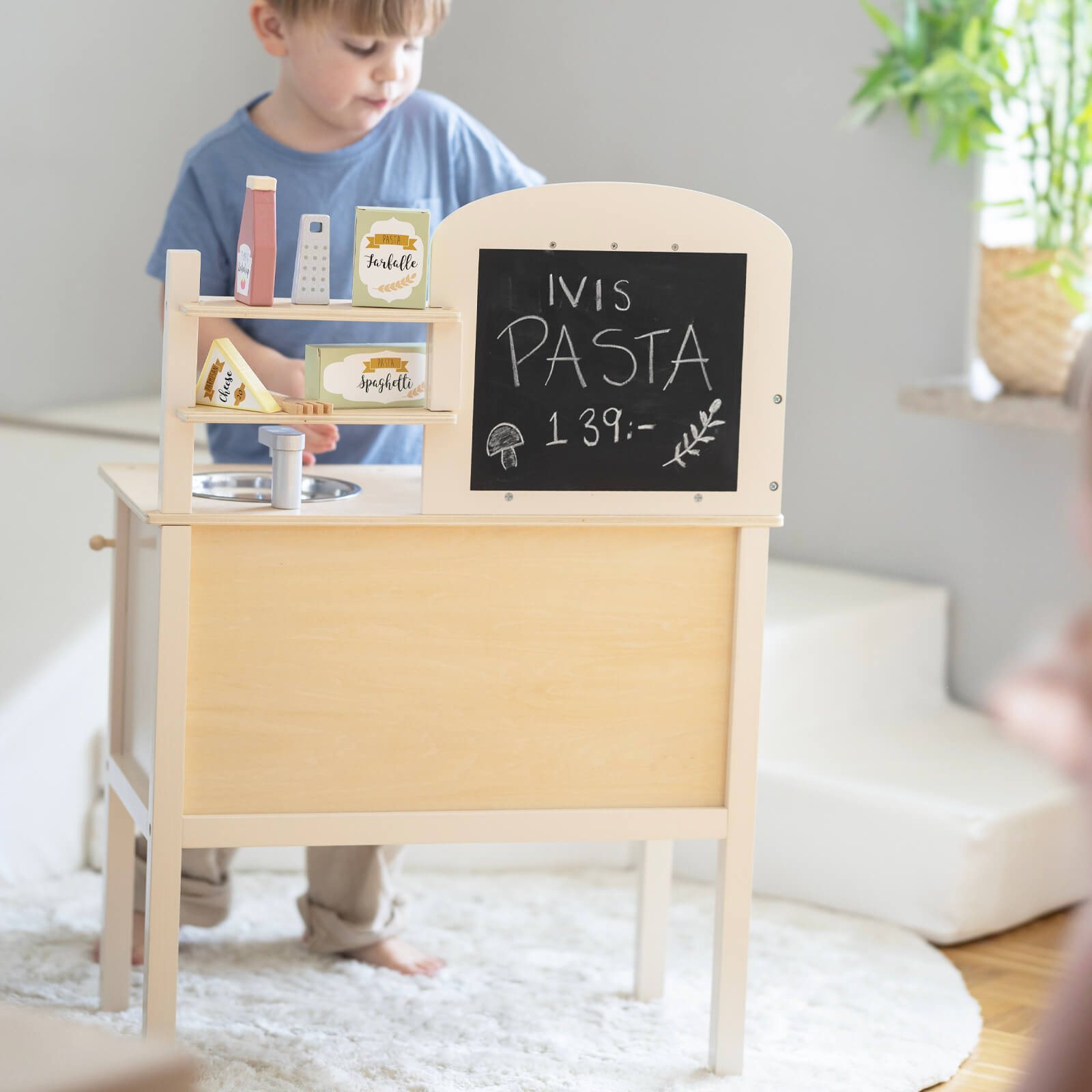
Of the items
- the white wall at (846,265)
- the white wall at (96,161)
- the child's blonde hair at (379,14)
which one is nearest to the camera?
the child's blonde hair at (379,14)

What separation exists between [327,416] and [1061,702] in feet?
3.19

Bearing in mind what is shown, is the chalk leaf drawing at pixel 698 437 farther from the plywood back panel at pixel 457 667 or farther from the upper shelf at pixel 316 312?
the upper shelf at pixel 316 312

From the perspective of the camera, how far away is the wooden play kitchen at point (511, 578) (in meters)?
1.47

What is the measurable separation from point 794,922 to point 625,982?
0.32 metres

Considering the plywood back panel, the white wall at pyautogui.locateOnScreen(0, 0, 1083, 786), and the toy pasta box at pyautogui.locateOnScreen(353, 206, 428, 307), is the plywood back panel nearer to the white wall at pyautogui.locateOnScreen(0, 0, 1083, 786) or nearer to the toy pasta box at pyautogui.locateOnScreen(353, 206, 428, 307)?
the toy pasta box at pyautogui.locateOnScreen(353, 206, 428, 307)

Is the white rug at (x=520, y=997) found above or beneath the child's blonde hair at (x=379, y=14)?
beneath

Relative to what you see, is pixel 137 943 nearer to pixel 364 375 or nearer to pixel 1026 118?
pixel 364 375

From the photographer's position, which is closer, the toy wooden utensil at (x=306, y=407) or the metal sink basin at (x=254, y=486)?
the toy wooden utensil at (x=306, y=407)

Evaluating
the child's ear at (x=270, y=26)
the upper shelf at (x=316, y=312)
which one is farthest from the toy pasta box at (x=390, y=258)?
the child's ear at (x=270, y=26)

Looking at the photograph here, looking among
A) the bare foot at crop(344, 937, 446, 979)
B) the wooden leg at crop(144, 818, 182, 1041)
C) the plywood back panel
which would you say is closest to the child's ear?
the plywood back panel

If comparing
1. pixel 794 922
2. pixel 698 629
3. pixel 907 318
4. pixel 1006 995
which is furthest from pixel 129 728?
pixel 907 318

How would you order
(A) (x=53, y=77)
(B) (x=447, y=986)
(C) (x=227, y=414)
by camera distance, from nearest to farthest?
(C) (x=227, y=414)
(B) (x=447, y=986)
(A) (x=53, y=77)

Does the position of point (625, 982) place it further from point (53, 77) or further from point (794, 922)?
point (53, 77)

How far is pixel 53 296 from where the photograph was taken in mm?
3270
